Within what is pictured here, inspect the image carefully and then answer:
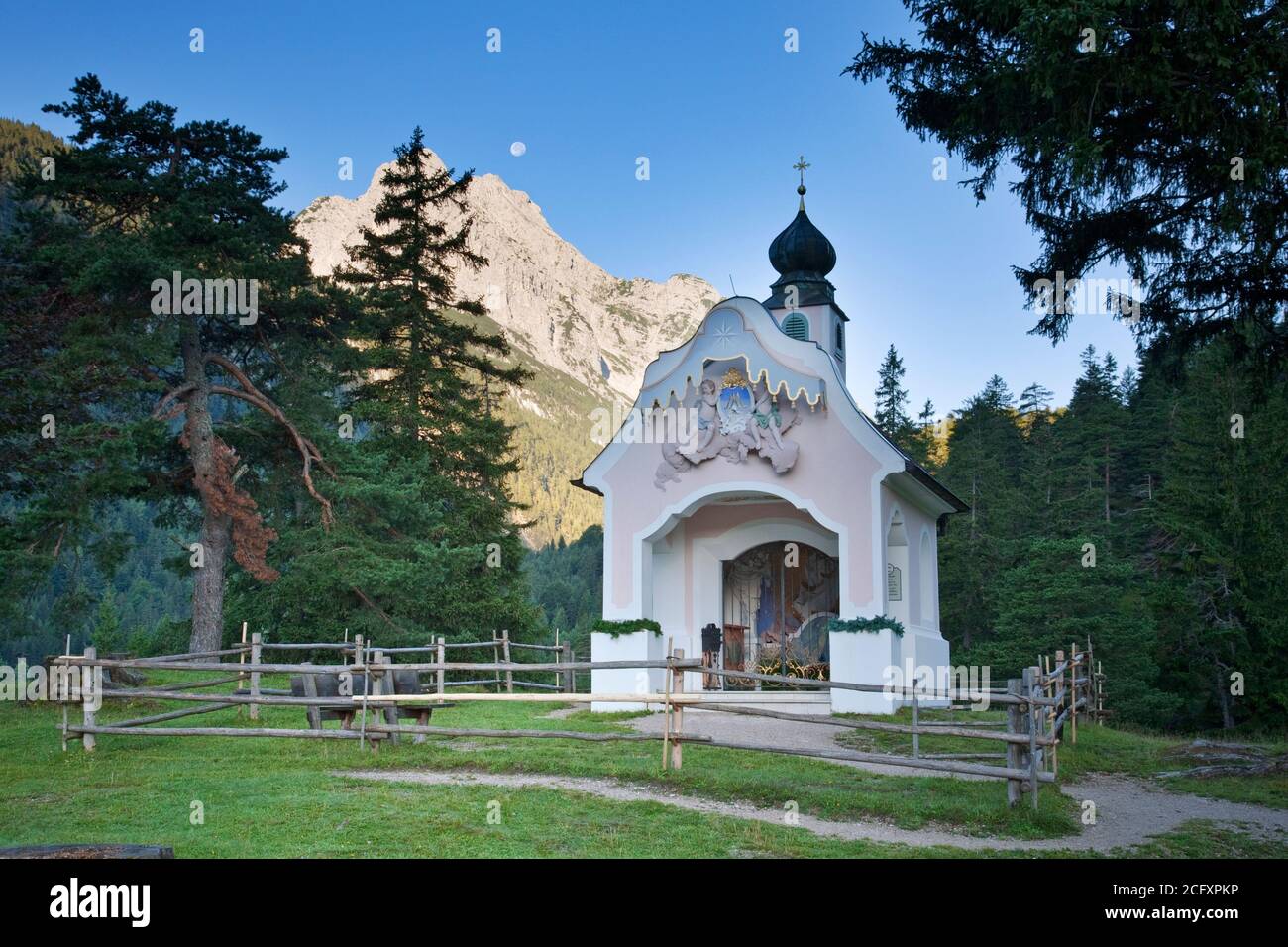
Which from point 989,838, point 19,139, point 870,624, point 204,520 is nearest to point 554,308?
point 19,139

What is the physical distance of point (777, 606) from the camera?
71.2 ft

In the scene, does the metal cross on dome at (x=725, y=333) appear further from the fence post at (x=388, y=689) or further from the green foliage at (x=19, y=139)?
the green foliage at (x=19, y=139)

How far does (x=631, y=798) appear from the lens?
32.9 feet

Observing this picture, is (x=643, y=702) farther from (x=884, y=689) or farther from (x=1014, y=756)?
(x=1014, y=756)

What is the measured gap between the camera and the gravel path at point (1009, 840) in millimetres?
8623

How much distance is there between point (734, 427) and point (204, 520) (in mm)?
12938

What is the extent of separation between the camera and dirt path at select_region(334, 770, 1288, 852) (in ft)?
28.2

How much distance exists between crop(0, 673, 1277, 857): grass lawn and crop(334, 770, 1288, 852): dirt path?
0.78 ft

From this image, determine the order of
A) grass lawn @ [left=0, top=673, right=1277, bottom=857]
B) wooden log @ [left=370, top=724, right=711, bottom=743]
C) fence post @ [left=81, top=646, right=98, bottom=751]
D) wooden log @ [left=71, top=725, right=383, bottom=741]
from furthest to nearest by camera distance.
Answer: fence post @ [left=81, top=646, right=98, bottom=751] < wooden log @ [left=71, top=725, right=383, bottom=741] < wooden log @ [left=370, top=724, right=711, bottom=743] < grass lawn @ [left=0, top=673, right=1277, bottom=857]

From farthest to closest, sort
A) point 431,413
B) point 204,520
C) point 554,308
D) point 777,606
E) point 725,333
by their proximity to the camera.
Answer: point 554,308 → point 431,413 → point 204,520 → point 777,606 → point 725,333

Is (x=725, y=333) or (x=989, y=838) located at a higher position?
(x=725, y=333)

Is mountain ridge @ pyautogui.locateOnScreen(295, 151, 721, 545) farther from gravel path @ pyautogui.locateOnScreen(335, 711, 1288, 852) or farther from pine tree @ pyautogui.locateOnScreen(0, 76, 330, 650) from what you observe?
gravel path @ pyautogui.locateOnScreen(335, 711, 1288, 852)

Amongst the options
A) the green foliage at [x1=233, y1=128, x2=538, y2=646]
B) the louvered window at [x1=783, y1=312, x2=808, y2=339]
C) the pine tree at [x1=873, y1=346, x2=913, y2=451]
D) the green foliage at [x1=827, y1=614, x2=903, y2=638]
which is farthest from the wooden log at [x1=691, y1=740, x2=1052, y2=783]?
the pine tree at [x1=873, y1=346, x2=913, y2=451]

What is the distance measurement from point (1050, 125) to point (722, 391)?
963cm
